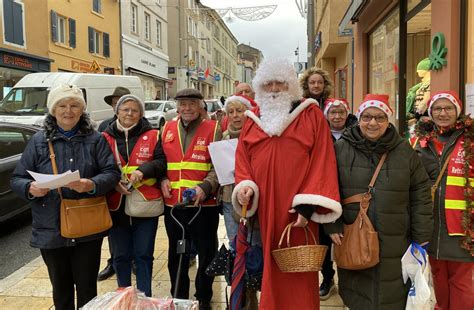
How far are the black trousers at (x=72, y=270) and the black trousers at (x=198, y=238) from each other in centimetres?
69

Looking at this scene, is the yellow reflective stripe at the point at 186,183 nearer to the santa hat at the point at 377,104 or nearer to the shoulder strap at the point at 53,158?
the shoulder strap at the point at 53,158

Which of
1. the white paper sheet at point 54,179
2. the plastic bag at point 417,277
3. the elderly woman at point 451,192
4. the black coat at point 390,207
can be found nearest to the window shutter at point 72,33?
the white paper sheet at point 54,179

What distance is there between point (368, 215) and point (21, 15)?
18.7m

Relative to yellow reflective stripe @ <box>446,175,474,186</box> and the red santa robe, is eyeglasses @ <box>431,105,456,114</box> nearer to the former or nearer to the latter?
yellow reflective stripe @ <box>446,175,474,186</box>

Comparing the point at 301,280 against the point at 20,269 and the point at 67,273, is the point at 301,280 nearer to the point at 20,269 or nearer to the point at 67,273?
the point at 67,273

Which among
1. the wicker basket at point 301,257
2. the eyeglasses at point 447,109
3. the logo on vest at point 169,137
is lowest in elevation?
the wicker basket at point 301,257

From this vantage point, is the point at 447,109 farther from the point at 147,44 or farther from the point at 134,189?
the point at 147,44

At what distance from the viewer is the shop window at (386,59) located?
717 centimetres

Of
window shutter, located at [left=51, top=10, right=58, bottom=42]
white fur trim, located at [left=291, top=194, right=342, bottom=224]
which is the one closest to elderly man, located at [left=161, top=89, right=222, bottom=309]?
white fur trim, located at [left=291, top=194, right=342, bottom=224]

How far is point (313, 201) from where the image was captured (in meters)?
2.61

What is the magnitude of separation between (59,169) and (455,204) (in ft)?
8.99

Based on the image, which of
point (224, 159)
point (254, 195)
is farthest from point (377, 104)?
point (224, 159)

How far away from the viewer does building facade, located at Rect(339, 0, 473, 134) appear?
4234 mm

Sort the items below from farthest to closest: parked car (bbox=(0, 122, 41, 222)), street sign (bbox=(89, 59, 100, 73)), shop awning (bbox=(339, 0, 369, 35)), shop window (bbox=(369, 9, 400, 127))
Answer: street sign (bbox=(89, 59, 100, 73)), shop awning (bbox=(339, 0, 369, 35)), shop window (bbox=(369, 9, 400, 127)), parked car (bbox=(0, 122, 41, 222))
